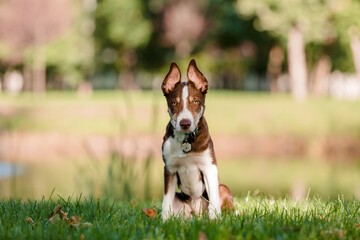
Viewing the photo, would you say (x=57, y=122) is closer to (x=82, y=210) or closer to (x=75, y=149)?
(x=75, y=149)

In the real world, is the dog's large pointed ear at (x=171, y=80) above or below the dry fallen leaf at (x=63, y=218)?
above

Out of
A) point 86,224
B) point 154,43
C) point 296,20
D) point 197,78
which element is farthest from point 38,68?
point 86,224

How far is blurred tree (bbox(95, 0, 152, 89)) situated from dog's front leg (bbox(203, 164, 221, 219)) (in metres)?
36.0

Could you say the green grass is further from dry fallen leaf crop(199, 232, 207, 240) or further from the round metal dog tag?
the round metal dog tag

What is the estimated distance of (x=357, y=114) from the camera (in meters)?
23.2

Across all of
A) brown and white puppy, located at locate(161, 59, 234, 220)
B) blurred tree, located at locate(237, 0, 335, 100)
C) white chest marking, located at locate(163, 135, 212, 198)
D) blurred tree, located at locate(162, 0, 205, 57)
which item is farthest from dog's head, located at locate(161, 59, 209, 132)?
Result: blurred tree, located at locate(162, 0, 205, 57)

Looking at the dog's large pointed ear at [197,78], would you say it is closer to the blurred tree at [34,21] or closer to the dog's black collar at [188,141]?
the dog's black collar at [188,141]

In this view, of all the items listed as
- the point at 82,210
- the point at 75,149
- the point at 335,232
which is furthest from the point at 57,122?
the point at 335,232

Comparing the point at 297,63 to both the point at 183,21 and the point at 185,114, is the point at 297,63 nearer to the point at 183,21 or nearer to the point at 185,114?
the point at 183,21

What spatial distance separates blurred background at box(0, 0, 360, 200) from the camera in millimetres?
13672

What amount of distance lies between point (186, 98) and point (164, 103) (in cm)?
2253

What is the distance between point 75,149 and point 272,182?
8652 millimetres

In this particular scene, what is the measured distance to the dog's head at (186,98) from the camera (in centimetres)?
436

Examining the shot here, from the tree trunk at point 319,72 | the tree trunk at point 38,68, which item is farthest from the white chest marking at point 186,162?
the tree trunk at point 319,72
